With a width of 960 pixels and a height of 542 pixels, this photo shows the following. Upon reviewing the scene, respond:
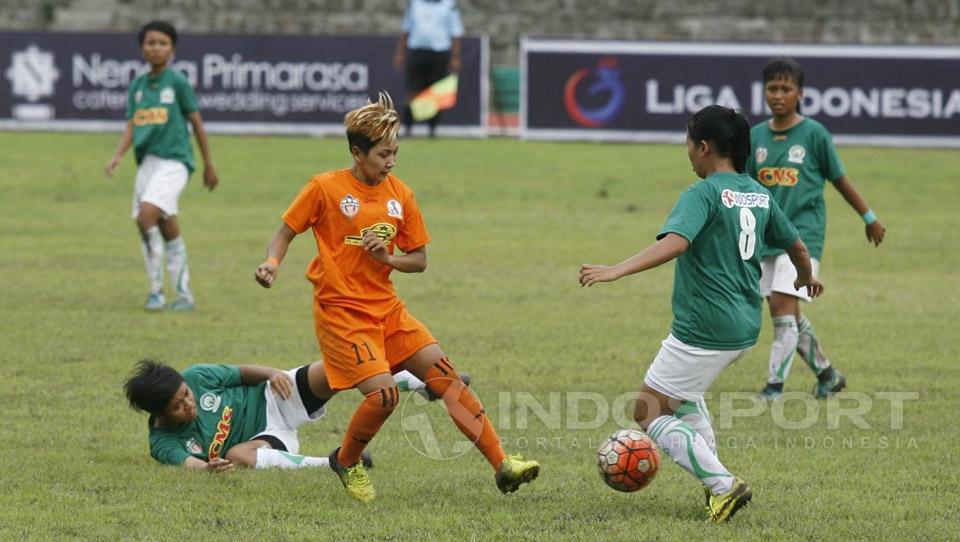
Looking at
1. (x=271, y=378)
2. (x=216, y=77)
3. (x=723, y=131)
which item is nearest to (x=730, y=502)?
(x=723, y=131)

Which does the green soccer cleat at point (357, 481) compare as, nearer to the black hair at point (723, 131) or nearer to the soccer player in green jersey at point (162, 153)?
the black hair at point (723, 131)

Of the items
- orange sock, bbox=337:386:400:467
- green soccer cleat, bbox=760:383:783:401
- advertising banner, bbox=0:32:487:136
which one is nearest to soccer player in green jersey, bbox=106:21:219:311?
green soccer cleat, bbox=760:383:783:401

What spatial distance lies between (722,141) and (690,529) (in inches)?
61.3

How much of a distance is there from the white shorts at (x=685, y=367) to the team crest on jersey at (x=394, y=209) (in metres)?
1.29

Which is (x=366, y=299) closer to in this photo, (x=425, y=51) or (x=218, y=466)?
(x=218, y=466)

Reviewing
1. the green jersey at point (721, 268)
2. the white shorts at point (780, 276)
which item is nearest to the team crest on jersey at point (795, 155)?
the white shorts at point (780, 276)

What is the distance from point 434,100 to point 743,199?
1805cm

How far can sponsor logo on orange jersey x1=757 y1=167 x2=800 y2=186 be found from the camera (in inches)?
350

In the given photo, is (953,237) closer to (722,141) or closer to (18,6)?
(722,141)

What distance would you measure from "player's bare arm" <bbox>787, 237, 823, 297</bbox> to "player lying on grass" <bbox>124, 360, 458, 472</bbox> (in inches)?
67.3

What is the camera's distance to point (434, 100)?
942 inches

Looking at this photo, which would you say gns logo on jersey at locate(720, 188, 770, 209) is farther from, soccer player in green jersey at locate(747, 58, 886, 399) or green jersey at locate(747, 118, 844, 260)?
green jersey at locate(747, 118, 844, 260)

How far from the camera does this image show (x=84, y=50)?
23.5m

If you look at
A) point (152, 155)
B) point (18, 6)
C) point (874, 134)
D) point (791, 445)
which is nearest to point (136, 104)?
point (152, 155)
